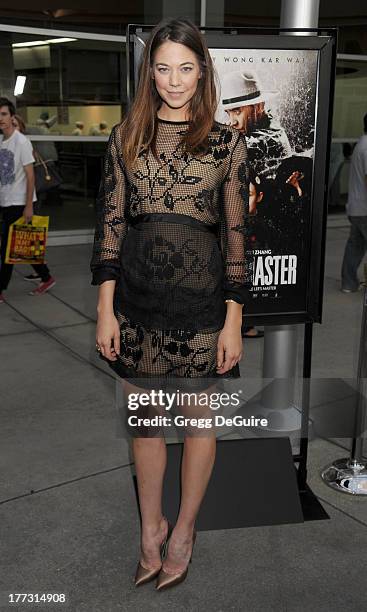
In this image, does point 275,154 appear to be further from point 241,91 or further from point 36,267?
point 36,267

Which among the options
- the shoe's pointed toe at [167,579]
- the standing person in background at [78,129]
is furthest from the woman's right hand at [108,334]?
the standing person in background at [78,129]

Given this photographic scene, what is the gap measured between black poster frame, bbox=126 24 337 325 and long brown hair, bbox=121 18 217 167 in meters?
0.32

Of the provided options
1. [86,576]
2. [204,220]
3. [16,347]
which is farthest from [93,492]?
[16,347]

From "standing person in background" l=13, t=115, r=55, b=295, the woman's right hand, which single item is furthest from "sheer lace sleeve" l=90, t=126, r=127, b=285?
"standing person in background" l=13, t=115, r=55, b=295

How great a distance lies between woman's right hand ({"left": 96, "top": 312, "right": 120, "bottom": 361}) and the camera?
2.31m

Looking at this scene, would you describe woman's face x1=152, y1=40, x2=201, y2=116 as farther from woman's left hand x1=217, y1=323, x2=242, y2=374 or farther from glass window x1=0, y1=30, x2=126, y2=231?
glass window x1=0, y1=30, x2=126, y2=231

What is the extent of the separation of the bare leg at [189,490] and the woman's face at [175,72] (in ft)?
3.64

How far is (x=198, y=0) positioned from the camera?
32.2 feet

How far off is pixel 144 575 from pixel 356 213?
4.86 metres

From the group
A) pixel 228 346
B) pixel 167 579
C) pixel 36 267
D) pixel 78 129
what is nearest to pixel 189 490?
pixel 167 579

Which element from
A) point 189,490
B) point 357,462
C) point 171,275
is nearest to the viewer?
point 171,275

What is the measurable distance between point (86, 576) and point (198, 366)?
37.8 inches

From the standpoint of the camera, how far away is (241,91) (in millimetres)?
2867

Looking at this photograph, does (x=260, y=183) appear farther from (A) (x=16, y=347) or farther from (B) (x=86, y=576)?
(A) (x=16, y=347)
